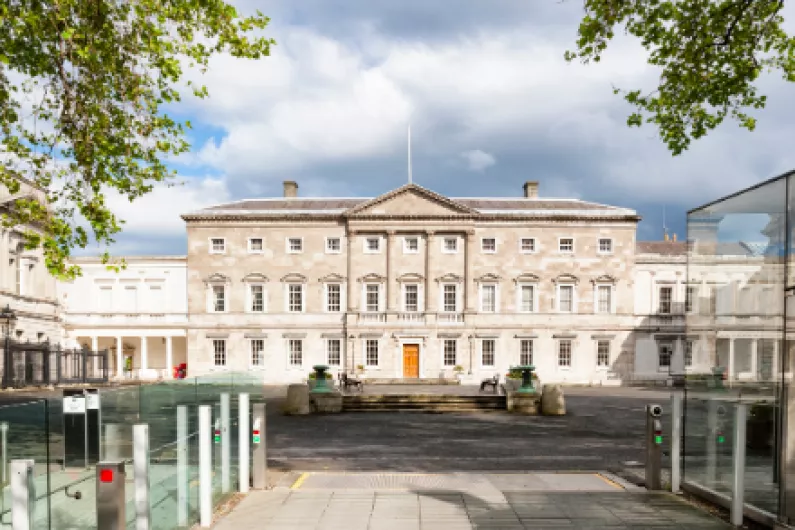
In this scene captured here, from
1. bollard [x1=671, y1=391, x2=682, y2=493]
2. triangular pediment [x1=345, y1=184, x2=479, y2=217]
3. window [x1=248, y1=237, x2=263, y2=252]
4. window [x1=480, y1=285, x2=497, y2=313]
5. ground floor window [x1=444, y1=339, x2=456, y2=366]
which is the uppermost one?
triangular pediment [x1=345, y1=184, x2=479, y2=217]

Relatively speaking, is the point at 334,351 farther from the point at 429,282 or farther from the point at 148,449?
the point at 148,449

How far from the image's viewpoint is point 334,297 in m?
44.0

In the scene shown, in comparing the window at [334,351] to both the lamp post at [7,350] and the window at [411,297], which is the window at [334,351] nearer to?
the window at [411,297]

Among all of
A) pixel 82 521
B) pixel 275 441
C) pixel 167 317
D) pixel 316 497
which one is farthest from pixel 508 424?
pixel 167 317

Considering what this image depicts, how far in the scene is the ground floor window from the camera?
4319 cm

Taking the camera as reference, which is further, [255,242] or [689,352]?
[255,242]

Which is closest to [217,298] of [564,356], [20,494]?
[564,356]

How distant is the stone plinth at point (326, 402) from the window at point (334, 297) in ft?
63.7

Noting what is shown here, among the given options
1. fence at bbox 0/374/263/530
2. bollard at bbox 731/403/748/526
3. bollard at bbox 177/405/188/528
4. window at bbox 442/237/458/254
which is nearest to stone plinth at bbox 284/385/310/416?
fence at bbox 0/374/263/530

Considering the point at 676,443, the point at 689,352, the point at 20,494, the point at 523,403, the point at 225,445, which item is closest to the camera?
the point at 20,494

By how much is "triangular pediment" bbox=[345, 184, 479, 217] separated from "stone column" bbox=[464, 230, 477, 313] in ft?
5.55

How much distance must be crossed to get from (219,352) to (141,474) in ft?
131

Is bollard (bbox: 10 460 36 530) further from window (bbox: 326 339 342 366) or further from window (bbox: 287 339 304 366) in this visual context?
window (bbox: 287 339 304 366)

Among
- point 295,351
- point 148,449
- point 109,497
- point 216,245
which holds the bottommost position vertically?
point 109,497
